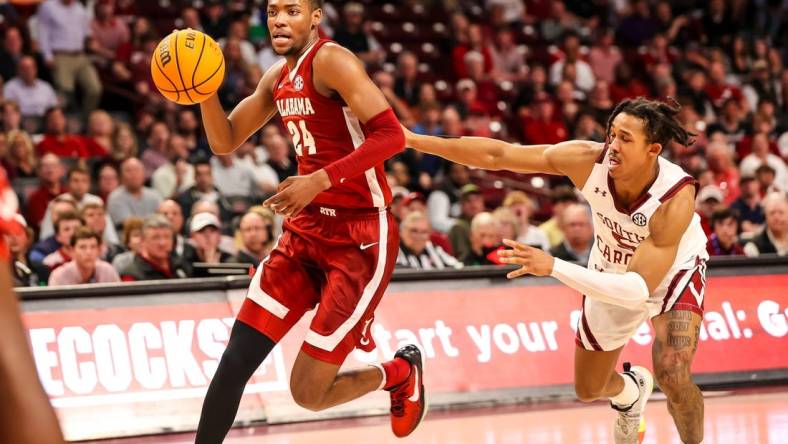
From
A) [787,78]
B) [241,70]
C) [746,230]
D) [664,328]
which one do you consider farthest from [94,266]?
[787,78]

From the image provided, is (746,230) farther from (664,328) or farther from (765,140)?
(664,328)

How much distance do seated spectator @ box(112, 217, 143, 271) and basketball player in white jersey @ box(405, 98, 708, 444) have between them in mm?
4078

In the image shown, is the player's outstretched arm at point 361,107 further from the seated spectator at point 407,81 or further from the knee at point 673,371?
the seated spectator at point 407,81

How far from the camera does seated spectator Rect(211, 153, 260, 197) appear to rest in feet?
39.5

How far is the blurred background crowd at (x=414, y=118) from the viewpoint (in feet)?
32.9

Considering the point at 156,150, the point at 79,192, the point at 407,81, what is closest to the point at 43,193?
the point at 79,192

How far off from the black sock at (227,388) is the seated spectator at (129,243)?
4.26 m

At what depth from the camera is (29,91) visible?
12.5 meters

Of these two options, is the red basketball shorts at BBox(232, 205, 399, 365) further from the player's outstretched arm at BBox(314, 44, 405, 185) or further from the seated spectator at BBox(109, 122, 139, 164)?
the seated spectator at BBox(109, 122, 139, 164)

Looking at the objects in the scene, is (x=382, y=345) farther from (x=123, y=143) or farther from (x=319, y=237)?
(x=123, y=143)

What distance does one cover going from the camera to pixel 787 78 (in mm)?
17062

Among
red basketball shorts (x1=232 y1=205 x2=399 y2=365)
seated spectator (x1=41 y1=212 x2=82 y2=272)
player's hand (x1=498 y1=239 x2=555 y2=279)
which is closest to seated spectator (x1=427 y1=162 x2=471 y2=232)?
seated spectator (x1=41 y1=212 x2=82 y2=272)

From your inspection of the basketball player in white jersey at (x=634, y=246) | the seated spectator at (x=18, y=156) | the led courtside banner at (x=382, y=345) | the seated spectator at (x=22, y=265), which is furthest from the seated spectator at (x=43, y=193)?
the basketball player in white jersey at (x=634, y=246)

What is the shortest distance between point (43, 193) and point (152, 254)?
2.05 metres
